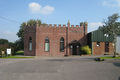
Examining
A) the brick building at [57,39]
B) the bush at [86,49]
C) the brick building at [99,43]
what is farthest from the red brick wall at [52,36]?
the brick building at [99,43]

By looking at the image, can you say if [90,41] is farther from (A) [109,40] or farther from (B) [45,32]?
(B) [45,32]

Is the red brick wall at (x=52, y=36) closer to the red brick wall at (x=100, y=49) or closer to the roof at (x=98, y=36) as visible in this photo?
the roof at (x=98, y=36)

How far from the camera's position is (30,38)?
30.3 m

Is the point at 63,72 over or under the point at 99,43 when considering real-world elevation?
under

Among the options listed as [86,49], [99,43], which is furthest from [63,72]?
[99,43]

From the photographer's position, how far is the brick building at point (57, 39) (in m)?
28.6

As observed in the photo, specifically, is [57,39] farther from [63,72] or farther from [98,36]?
[63,72]

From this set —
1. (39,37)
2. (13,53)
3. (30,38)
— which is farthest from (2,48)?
(39,37)

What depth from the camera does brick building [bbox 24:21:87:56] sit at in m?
28.6

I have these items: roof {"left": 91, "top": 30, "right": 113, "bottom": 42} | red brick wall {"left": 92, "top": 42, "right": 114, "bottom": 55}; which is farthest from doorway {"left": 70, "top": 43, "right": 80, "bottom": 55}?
roof {"left": 91, "top": 30, "right": 113, "bottom": 42}

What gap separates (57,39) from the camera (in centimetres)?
2883

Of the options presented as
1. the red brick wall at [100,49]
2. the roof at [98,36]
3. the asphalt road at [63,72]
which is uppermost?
the roof at [98,36]

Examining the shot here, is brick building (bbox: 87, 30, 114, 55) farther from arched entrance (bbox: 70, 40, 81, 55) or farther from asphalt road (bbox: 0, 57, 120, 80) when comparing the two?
asphalt road (bbox: 0, 57, 120, 80)

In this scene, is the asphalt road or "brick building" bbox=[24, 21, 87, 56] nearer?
the asphalt road
